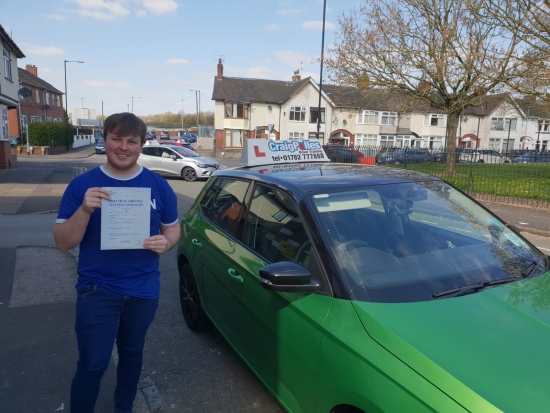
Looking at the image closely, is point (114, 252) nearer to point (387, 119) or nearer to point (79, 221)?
point (79, 221)

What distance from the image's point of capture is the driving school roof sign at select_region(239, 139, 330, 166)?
4086 mm

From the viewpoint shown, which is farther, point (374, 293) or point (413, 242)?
point (413, 242)

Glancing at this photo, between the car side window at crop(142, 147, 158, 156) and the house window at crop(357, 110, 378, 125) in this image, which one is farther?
the house window at crop(357, 110, 378, 125)

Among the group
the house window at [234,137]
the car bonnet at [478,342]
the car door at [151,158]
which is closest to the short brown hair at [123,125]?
the car bonnet at [478,342]

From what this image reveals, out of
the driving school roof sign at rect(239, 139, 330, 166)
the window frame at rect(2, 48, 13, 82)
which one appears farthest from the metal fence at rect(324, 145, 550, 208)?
the window frame at rect(2, 48, 13, 82)

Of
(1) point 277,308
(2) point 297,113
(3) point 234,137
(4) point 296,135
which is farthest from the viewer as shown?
(4) point 296,135

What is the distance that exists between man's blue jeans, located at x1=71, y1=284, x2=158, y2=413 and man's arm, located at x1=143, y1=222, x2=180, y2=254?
0.32 meters

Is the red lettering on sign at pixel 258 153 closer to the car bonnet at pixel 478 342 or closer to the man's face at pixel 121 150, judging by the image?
the man's face at pixel 121 150

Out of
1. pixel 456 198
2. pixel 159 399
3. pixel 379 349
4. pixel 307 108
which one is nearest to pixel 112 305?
pixel 159 399

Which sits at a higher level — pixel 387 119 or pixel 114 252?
pixel 387 119

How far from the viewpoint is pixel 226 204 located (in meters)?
3.60

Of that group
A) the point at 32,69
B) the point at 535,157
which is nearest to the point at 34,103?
the point at 32,69

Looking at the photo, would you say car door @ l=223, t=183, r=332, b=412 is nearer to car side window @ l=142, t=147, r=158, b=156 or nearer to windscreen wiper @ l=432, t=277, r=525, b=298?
windscreen wiper @ l=432, t=277, r=525, b=298

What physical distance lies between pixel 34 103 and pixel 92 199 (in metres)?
56.2
